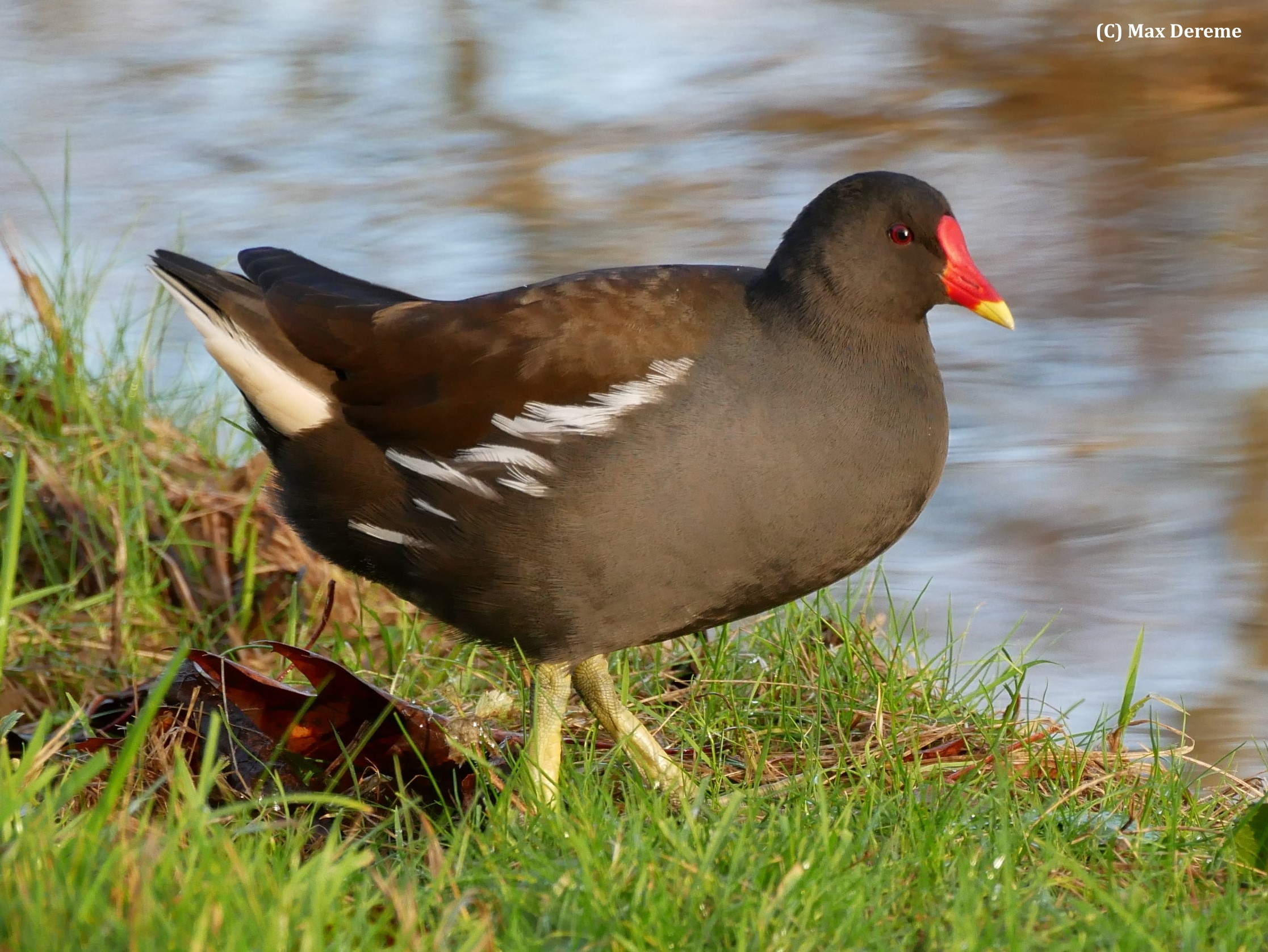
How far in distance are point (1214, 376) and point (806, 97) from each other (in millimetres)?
4271

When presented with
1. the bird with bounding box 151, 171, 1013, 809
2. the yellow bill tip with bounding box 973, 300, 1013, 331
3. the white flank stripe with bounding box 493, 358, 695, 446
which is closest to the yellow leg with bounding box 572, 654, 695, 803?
the bird with bounding box 151, 171, 1013, 809

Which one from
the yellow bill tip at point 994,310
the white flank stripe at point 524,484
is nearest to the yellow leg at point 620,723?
the white flank stripe at point 524,484

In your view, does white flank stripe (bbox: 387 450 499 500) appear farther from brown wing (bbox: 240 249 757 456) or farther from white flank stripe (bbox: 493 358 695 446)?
white flank stripe (bbox: 493 358 695 446)

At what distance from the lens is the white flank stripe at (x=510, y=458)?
3248 mm

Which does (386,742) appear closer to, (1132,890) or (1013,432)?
(1132,890)

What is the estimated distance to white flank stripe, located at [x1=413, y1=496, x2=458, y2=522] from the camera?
11.0ft

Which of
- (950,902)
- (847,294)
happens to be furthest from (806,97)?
(950,902)

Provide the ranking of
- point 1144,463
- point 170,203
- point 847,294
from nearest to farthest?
1. point 847,294
2. point 1144,463
3. point 170,203

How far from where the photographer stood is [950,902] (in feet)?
7.77

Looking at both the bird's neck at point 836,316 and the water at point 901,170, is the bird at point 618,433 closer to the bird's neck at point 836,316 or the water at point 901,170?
the bird's neck at point 836,316

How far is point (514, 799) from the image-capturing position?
3.10m

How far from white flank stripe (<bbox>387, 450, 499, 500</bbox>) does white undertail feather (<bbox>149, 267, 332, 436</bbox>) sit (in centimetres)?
22

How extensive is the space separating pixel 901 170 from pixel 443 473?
20.8ft

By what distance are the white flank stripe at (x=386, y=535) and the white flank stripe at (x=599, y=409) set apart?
0.33m
